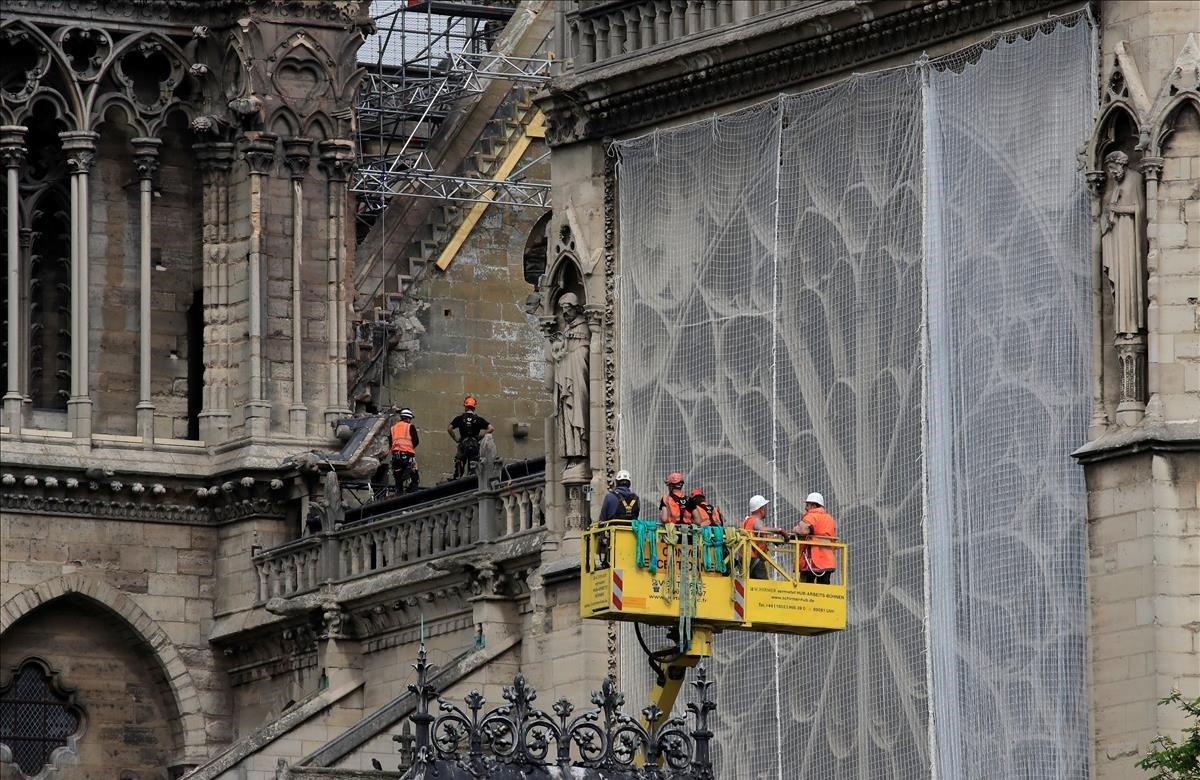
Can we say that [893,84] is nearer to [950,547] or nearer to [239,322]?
[950,547]

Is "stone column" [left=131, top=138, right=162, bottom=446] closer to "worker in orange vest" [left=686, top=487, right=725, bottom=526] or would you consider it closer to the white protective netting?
the white protective netting

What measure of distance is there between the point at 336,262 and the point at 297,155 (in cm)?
150

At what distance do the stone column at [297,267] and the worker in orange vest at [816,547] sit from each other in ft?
67.0

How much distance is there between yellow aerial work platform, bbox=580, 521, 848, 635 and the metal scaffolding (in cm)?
2457

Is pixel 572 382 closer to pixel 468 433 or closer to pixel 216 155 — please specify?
pixel 468 433

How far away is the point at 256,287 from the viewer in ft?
224

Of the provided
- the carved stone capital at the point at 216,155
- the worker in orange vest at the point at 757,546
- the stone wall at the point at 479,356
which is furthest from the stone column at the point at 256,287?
the worker in orange vest at the point at 757,546

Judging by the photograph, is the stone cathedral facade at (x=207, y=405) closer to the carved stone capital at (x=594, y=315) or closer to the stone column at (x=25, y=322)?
the stone column at (x=25, y=322)

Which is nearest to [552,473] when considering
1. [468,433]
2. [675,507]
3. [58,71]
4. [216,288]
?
[468,433]

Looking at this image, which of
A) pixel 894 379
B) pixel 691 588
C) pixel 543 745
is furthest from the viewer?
pixel 894 379

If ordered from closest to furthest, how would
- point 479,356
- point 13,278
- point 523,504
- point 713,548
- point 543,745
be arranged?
point 543,745 → point 713,548 → point 523,504 → point 13,278 → point 479,356

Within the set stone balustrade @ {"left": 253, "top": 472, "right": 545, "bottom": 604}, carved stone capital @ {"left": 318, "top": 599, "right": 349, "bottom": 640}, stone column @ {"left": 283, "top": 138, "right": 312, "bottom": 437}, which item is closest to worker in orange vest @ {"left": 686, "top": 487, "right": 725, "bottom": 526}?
stone balustrade @ {"left": 253, "top": 472, "right": 545, "bottom": 604}

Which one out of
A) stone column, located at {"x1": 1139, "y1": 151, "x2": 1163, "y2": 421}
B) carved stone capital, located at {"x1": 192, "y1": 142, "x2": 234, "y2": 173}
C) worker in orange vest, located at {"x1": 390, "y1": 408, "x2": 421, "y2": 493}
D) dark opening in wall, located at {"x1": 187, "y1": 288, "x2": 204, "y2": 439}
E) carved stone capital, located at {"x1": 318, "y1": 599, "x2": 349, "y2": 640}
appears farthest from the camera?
dark opening in wall, located at {"x1": 187, "y1": 288, "x2": 204, "y2": 439}

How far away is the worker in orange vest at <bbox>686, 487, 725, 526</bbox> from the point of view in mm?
46719
